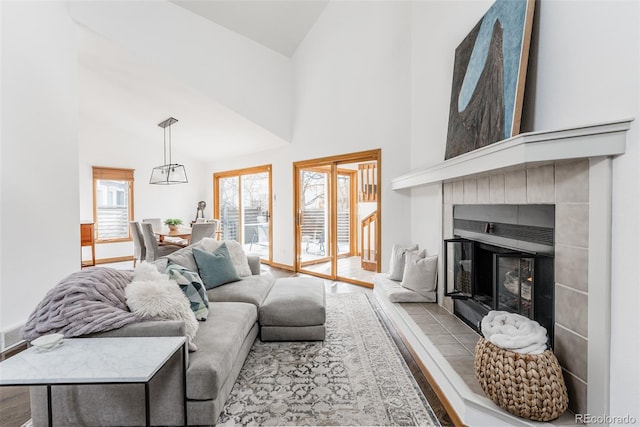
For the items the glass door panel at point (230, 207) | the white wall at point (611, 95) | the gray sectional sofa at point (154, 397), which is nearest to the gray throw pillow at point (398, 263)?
the white wall at point (611, 95)

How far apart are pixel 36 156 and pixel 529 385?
156 inches

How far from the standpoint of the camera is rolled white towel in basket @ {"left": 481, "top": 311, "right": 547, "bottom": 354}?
147cm

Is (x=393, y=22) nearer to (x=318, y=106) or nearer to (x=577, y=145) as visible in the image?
(x=318, y=106)

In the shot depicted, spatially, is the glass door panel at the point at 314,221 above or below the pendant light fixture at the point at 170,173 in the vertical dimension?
below

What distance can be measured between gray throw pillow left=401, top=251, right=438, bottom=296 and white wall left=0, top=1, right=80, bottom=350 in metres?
3.47

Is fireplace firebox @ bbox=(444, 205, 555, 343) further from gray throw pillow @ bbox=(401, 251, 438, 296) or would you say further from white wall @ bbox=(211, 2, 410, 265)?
white wall @ bbox=(211, 2, 410, 265)

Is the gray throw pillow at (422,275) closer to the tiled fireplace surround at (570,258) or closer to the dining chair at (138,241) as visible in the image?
the tiled fireplace surround at (570,258)

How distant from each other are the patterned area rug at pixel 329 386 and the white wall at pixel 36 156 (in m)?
2.12

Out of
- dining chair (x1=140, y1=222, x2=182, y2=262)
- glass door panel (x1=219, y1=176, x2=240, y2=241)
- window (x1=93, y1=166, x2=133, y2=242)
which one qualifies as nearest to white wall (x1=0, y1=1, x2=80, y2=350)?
dining chair (x1=140, y1=222, x2=182, y2=262)

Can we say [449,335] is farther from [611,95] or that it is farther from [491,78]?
[491,78]

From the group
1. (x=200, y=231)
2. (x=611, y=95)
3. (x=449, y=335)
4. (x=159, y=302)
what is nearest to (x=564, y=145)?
(x=611, y=95)

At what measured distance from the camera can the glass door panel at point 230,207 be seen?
714 centimetres

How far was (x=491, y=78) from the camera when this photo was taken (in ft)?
7.01

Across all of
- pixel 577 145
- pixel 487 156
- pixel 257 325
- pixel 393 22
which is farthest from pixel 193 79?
pixel 577 145
